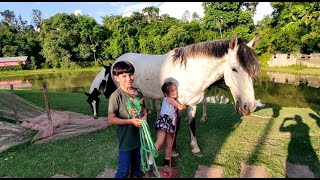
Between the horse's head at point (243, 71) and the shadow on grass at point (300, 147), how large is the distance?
1339mm

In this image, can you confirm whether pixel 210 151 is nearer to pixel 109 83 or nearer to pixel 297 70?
pixel 109 83

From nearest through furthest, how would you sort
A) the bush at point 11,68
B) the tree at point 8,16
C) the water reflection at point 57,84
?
the water reflection at point 57,84, the bush at point 11,68, the tree at point 8,16

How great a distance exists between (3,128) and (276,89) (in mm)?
15992

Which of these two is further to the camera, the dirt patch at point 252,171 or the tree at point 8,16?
the tree at point 8,16

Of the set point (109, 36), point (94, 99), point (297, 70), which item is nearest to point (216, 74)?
point (94, 99)

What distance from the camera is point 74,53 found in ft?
153

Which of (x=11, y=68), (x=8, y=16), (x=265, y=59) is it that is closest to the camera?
(x=265, y=59)

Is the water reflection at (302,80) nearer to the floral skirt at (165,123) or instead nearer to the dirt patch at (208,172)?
the dirt patch at (208,172)

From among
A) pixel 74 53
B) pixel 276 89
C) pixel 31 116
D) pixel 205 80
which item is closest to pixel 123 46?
pixel 74 53

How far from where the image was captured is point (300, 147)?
4.82 metres

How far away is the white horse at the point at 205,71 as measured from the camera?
3.84 m

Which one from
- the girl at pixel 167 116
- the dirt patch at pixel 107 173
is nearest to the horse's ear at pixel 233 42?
the girl at pixel 167 116

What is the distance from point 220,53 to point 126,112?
2.04 m

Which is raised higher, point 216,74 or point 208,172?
point 216,74
